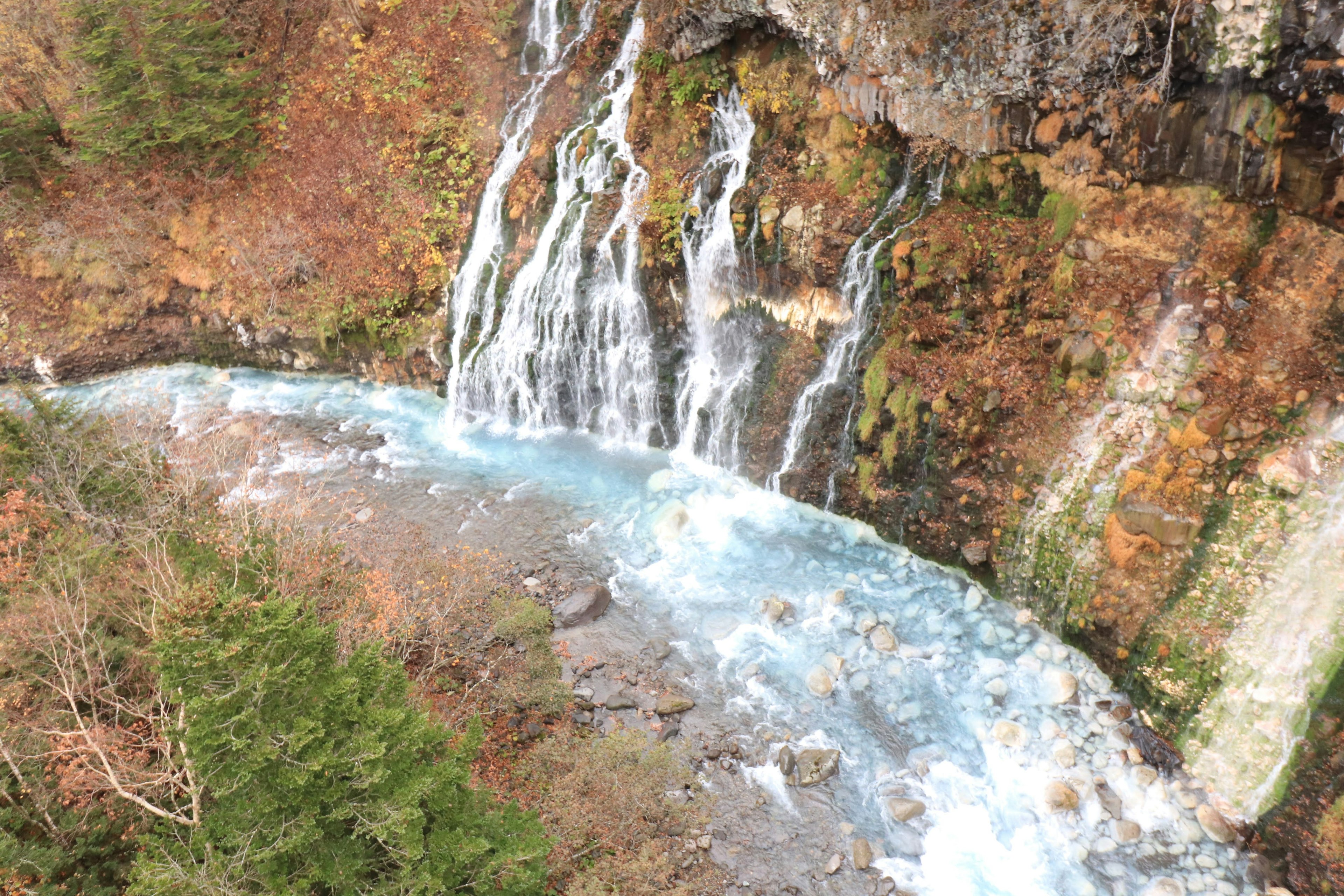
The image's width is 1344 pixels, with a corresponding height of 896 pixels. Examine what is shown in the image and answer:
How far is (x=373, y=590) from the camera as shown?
12828 mm

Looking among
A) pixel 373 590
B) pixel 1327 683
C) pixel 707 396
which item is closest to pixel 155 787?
pixel 373 590

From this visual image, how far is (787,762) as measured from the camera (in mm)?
11430

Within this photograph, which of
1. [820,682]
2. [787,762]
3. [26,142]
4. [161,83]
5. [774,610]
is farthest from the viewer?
[26,142]

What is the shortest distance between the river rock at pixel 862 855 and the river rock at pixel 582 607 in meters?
6.11

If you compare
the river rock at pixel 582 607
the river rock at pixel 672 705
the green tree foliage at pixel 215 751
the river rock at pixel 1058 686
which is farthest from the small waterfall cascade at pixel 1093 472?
the green tree foliage at pixel 215 751

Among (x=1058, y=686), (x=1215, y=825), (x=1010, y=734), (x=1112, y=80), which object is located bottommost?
(x=1215, y=825)

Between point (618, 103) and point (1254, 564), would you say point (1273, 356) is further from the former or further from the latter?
point (618, 103)

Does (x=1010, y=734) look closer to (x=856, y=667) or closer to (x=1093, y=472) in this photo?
(x=856, y=667)

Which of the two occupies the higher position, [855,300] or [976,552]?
[855,300]

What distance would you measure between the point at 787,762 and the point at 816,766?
44 centimetres

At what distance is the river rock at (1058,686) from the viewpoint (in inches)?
464

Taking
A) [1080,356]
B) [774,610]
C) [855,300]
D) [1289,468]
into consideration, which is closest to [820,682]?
[774,610]

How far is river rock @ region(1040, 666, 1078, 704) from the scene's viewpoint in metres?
11.8

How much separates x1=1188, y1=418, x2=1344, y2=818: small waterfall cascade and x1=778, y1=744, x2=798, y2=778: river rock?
18.2 feet
